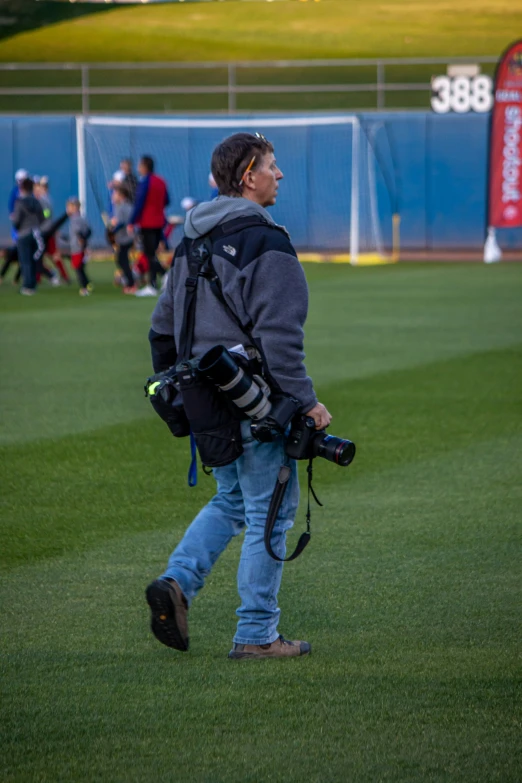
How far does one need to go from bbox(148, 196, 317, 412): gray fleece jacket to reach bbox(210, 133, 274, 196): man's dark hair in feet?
0.24

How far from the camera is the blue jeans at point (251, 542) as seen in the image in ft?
14.6

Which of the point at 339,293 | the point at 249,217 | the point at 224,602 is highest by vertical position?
the point at 249,217

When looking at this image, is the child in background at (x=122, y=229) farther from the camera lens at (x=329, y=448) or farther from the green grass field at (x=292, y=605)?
the camera lens at (x=329, y=448)

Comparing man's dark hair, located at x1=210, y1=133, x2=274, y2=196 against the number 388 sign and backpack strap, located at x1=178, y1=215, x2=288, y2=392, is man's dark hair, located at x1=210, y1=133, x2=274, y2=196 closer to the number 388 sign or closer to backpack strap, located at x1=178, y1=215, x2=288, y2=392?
backpack strap, located at x1=178, y1=215, x2=288, y2=392

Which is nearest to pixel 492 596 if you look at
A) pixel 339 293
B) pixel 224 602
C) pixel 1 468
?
pixel 224 602

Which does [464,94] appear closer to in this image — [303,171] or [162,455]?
[303,171]

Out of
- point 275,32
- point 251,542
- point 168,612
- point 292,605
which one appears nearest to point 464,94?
point 275,32

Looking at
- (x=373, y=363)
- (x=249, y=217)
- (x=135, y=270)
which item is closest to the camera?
(x=249, y=217)

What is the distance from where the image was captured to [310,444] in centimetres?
438

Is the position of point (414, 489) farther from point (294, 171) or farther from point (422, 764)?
point (294, 171)

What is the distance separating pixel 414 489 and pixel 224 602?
2.33 metres

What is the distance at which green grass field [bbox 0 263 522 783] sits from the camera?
12.2ft

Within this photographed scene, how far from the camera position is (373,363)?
12383 mm

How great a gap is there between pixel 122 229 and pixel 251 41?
38280 mm
